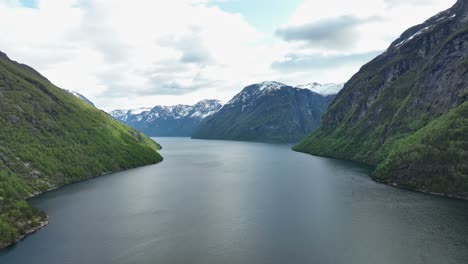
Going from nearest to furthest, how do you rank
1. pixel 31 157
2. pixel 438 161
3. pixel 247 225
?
pixel 247 225, pixel 438 161, pixel 31 157

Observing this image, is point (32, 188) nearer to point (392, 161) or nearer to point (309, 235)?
point (309, 235)

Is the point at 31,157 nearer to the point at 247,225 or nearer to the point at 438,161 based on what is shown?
the point at 247,225

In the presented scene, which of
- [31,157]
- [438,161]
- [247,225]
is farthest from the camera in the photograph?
[31,157]

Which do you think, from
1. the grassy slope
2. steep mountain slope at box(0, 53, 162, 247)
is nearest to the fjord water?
steep mountain slope at box(0, 53, 162, 247)

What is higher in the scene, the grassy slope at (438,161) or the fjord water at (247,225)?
the grassy slope at (438,161)

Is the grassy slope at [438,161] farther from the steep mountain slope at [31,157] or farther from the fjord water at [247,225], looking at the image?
the steep mountain slope at [31,157]

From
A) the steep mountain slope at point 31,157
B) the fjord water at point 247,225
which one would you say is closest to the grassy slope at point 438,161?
the fjord water at point 247,225

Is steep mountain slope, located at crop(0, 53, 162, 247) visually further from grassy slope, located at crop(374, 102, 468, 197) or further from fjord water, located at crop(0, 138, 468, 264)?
grassy slope, located at crop(374, 102, 468, 197)

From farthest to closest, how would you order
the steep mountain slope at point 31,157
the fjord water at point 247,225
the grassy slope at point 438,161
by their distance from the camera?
the grassy slope at point 438,161 < the steep mountain slope at point 31,157 < the fjord water at point 247,225

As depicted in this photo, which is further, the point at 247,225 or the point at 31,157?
the point at 31,157

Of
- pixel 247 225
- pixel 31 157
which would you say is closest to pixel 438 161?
pixel 247 225
